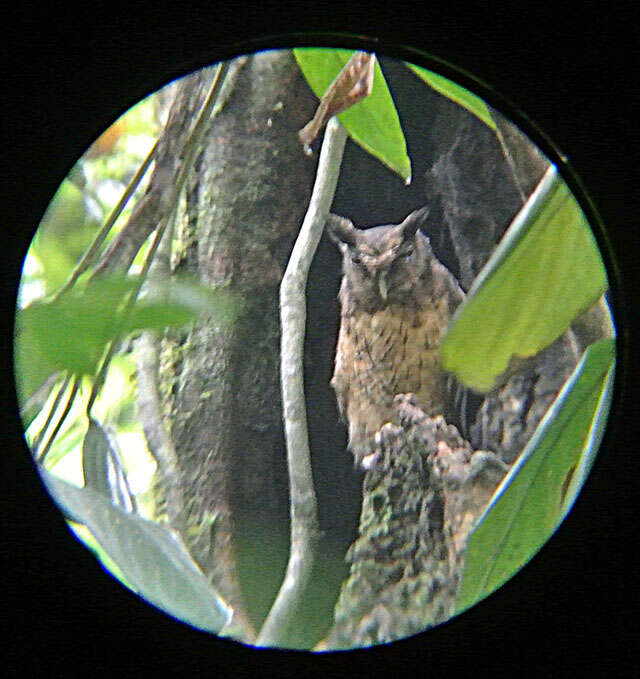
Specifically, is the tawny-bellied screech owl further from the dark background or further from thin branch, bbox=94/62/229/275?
the dark background

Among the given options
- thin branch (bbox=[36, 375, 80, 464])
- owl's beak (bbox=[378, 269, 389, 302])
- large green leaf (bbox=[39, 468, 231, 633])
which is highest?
owl's beak (bbox=[378, 269, 389, 302])

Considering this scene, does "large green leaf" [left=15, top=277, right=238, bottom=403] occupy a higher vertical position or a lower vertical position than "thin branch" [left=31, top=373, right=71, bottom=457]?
higher

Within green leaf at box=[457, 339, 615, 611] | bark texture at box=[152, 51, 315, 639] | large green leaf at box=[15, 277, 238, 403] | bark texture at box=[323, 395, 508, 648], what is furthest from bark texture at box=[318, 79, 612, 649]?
large green leaf at box=[15, 277, 238, 403]

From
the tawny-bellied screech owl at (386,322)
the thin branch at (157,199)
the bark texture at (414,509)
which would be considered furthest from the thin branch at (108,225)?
the bark texture at (414,509)

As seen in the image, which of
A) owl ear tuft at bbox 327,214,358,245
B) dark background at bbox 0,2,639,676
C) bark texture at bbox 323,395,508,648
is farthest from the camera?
owl ear tuft at bbox 327,214,358,245

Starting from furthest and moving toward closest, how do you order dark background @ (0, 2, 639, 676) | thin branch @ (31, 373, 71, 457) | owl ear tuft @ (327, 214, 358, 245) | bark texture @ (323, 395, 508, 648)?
1. owl ear tuft @ (327, 214, 358, 245)
2. bark texture @ (323, 395, 508, 648)
3. thin branch @ (31, 373, 71, 457)
4. dark background @ (0, 2, 639, 676)

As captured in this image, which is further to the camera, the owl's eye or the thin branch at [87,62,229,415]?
the owl's eye

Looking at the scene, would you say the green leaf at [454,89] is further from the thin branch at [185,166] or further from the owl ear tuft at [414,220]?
the owl ear tuft at [414,220]
